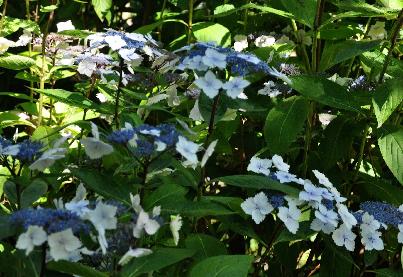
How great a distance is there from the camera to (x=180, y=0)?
3.12 meters

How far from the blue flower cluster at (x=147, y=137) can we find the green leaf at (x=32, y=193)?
228 millimetres

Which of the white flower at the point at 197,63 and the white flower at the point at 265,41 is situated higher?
the white flower at the point at 197,63

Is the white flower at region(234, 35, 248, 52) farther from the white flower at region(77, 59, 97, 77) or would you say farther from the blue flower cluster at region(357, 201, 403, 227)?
the blue flower cluster at region(357, 201, 403, 227)

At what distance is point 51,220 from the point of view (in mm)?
1286

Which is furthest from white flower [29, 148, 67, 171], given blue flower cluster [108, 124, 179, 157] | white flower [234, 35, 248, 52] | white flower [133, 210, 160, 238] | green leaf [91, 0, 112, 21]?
green leaf [91, 0, 112, 21]

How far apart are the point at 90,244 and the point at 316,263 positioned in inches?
48.5

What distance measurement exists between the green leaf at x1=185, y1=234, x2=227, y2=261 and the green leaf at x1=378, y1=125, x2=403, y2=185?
0.57m

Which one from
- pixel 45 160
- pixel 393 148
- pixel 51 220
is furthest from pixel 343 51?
pixel 51 220

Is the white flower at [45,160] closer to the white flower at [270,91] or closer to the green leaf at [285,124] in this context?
the green leaf at [285,124]

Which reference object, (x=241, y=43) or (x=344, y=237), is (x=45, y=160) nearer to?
(x=344, y=237)

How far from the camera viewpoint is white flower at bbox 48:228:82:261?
125 cm

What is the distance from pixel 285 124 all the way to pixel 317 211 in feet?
1.52

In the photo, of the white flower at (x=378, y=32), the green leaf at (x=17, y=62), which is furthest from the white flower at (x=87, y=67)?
the white flower at (x=378, y=32)

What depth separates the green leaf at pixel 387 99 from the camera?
6.34ft
